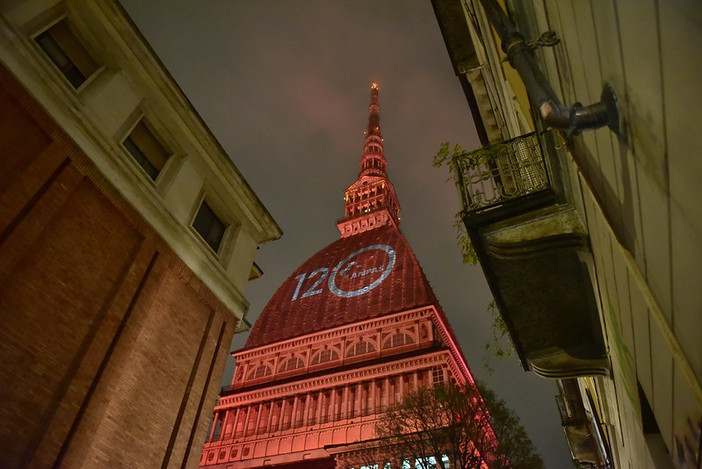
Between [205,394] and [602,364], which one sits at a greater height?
[205,394]

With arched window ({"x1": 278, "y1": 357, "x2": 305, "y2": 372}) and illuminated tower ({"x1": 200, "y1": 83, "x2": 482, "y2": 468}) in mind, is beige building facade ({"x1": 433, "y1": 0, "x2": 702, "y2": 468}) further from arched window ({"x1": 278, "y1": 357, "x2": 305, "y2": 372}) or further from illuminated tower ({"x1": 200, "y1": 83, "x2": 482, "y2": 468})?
arched window ({"x1": 278, "y1": 357, "x2": 305, "y2": 372})

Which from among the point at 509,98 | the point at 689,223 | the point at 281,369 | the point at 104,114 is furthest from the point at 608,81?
the point at 281,369

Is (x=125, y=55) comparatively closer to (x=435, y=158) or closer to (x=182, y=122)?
(x=182, y=122)

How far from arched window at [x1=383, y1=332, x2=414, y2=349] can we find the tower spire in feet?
102

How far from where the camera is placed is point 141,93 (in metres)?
12.6

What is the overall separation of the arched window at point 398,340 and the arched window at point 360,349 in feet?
5.18

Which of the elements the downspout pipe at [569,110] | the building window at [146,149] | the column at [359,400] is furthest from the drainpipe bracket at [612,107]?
the column at [359,400]

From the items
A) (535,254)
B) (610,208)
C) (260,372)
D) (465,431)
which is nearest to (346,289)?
(260,372)

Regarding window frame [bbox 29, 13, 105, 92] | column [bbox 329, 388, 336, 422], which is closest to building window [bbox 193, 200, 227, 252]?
window frame [bbox 29, 13, 105, 92]

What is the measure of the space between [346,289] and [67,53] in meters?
49.1

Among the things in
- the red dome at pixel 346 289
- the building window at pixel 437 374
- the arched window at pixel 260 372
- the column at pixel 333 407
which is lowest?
the column at pixel 333 407

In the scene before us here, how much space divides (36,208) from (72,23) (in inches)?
200

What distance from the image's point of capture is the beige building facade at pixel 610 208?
79.9 inches

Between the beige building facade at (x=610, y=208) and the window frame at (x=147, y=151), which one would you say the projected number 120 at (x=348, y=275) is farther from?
the beige building facade at (x=610, y=208)
